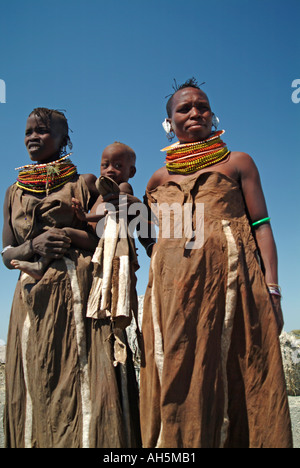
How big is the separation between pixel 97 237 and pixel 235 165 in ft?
4.15

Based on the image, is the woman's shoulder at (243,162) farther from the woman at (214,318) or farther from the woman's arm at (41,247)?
the woman's arm at (41,247)

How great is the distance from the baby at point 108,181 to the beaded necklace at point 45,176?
0.34 metres

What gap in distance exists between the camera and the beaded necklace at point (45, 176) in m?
4.08

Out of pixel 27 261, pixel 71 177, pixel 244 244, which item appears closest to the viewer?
pixel 244 244

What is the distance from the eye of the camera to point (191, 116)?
3.67 m

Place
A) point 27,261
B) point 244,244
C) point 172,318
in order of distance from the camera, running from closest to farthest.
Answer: point 172,318 → point 244,244 → point 27,261

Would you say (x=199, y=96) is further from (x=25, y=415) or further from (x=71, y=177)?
(x=25, y=415)

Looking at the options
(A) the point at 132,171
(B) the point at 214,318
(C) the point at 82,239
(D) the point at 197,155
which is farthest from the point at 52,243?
(B) the point at 214,318

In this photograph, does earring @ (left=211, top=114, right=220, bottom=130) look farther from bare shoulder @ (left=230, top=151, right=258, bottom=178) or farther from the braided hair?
the braided hair

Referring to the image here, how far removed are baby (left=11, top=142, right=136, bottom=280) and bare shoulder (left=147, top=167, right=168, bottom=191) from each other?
0.18m

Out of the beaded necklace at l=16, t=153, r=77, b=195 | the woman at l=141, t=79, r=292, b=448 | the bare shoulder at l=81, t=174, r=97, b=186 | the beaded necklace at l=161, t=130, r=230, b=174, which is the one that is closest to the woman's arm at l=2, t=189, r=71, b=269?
the beaded necklace at l=16, t=153, r=77, b=195

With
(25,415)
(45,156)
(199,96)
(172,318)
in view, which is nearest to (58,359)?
(25,415)

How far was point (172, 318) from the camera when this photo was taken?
10.0 ft

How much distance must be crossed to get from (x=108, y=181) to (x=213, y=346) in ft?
5.06
